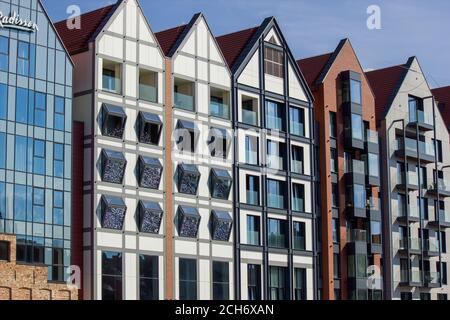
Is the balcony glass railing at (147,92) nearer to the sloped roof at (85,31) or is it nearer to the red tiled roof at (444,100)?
the sloped roof at (85,31)

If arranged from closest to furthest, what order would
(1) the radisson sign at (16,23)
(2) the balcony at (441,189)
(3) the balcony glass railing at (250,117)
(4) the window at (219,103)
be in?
(1) the radisson sign at (16,23) < (4) the window at (219,103) < (3) the balcony glass railing at (250,117) < (2) the balcony at (441,189)

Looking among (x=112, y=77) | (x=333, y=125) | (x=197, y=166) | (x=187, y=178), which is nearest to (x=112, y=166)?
(x=112, y=77)

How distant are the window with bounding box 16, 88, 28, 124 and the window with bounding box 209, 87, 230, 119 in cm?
1368

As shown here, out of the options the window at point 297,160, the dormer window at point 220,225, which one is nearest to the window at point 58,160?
the dormer window at point 220,225

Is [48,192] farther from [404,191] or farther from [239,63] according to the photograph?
[404,191]

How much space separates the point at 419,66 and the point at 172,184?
32.6 metres

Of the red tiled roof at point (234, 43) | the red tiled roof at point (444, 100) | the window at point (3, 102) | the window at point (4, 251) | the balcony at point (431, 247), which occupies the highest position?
the red tiled roof at point (444, 100)

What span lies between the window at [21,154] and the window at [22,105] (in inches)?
39.1

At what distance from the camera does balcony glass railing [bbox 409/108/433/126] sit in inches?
2945

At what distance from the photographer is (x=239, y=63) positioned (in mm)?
59594

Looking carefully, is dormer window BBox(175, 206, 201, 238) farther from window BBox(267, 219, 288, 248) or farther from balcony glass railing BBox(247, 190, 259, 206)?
window BBox(267, 219, 288, 248)

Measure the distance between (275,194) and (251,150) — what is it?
3.64 meters

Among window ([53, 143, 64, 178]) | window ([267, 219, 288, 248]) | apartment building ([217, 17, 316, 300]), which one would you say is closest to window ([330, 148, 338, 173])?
apartment building ([217, 17, 316, 300])

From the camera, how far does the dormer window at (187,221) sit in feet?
176
